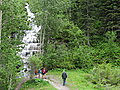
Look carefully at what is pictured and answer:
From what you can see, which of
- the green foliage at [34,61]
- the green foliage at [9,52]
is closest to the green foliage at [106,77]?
the green foliage at [34,61]

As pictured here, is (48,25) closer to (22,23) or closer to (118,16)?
(22,23)

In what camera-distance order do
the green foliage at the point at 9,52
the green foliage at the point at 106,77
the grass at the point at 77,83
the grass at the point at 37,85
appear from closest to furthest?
the green foliage at the point at 9,52
the grass at the point at 37,85
the grass at the point at 77,83
the green foliage at the point at 106,77

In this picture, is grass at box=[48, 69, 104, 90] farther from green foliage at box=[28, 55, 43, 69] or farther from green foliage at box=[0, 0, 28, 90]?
green foliage at box=[0, 0, 28, 90]

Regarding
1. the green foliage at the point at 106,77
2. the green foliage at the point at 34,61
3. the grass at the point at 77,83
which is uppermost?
the green foliage at the point at 34,61

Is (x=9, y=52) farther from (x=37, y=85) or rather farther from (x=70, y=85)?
(x=70, y=85)

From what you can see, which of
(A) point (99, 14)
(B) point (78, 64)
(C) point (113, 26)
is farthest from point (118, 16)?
(B) point (78, 64)

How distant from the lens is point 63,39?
99.2 feet

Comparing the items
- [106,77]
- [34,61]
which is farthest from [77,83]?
[34,61]

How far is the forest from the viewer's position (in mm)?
15836

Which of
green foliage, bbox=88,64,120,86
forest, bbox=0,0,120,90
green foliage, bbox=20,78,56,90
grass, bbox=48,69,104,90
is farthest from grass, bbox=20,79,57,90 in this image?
green foliage, bbox=88,64,120,86

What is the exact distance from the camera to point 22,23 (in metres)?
20.2

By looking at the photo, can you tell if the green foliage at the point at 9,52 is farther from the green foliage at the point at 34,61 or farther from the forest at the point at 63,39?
the green foliage at the point at 34,61

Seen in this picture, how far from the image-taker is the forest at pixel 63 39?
52.0ft

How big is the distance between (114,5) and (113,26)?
4014mm
